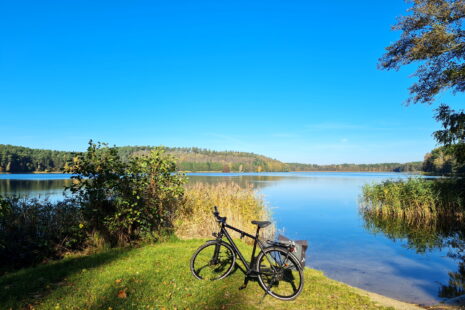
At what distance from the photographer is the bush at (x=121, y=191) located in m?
8.32

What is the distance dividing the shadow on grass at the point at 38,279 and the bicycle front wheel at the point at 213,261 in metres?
2.41

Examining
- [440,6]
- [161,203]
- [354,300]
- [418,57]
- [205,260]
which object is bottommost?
[354,300]

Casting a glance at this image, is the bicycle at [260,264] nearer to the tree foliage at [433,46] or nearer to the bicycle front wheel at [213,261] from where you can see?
the bicycle front wheel at [213,261]

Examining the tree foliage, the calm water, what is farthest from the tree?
the calm water

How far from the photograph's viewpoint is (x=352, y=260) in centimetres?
1088

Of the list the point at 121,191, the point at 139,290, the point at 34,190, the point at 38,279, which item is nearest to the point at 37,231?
the point at 38,279

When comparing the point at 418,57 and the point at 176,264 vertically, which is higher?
the point at 418,57

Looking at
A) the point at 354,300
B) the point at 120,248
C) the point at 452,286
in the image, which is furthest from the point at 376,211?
the point at 120,248

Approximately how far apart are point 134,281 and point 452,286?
897cm

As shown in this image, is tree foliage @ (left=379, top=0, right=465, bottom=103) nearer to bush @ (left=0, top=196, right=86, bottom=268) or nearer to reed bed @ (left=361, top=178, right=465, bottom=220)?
reed bed @ (left=361, top=178, right=465, bottom=220)

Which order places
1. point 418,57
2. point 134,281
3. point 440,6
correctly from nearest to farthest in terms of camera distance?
1. point 134,281
2. point 440,6
3. point 418,57

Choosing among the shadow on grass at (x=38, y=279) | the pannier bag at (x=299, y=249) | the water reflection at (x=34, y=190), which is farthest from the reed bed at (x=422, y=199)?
the water reflection at (x=34, y=190)

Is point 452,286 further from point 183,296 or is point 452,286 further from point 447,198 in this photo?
point 447,198

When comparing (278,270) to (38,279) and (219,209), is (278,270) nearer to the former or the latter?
(38,279)
